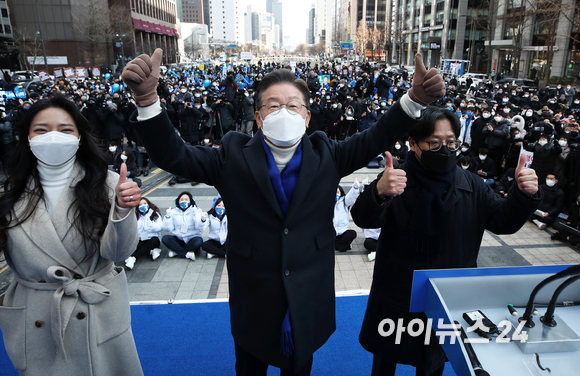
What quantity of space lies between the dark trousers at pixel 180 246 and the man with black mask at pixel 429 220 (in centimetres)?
432

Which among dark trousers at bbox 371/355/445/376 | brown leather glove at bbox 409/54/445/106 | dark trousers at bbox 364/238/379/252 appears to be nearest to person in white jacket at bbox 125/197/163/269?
dark trousers at bbox 364/238/379/252

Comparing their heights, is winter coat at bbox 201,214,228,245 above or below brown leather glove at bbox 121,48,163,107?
below

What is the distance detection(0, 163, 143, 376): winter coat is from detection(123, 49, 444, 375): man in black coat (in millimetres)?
513

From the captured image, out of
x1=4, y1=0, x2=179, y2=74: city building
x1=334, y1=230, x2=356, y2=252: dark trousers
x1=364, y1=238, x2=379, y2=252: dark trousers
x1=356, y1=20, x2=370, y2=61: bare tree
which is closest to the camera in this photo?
x1=364, y1=238, x2=379, y2=252: dark trousers

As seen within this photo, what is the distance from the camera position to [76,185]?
2.01 m

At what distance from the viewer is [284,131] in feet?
5.99

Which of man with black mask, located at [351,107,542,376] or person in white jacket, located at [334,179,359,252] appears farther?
person in white jacket, located at [334,179,359,252]

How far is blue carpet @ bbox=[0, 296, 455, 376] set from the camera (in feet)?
10.4

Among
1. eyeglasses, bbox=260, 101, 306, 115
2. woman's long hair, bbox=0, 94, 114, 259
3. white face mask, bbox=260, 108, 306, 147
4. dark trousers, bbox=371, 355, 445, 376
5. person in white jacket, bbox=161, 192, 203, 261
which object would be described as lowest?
person in white jacket, bbox=161, 192, 203, 261

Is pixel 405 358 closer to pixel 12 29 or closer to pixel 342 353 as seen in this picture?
pixel 342 353

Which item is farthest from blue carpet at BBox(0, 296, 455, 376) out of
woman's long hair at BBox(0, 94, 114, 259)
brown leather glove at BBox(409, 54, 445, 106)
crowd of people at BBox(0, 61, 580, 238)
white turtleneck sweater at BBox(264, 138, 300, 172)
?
crowd of people at BBox(0, 61, 580, 238)

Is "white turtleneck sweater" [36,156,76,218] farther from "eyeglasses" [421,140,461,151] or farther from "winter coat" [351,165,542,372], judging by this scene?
"eyeglasses" [421,140,461,151]

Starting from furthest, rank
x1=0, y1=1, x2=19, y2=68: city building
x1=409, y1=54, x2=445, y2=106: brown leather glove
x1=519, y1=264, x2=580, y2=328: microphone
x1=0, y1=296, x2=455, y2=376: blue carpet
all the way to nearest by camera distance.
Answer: x1=0, y1=1, x2=19, y2=68: city building → x1=0, y1=296, x2=455, y2=376: blue carpet → x1=409, y1=54, x2=445, y2=106: brown leather glove → x1=519, y1=264, x2=580, y2=328: microphone

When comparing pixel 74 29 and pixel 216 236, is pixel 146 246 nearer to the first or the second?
pixel 216 236
